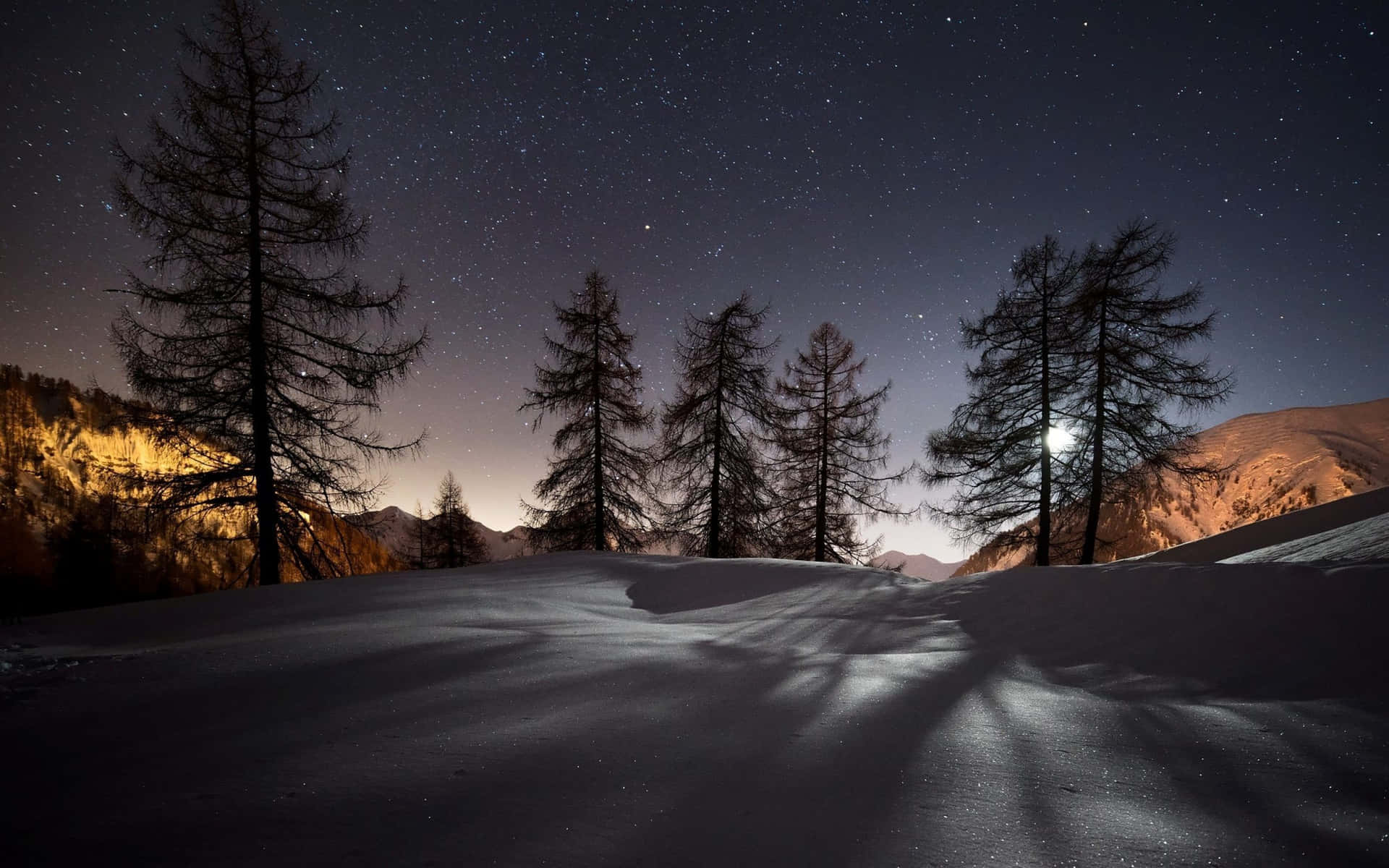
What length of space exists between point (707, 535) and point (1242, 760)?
42.6 feet

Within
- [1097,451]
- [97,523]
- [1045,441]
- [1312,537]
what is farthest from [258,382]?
[97,523]

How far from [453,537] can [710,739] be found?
83.0 feet

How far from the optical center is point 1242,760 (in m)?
1.79

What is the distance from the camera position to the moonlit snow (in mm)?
1271

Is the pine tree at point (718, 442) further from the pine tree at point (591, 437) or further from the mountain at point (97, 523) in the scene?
the mountain at point (97, 523)

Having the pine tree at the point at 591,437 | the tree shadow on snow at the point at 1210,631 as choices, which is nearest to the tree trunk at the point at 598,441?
the pine tree at the point at 591,437

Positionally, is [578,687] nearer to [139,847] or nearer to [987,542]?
[139,847]

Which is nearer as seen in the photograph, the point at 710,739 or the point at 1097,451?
the point at 710,739

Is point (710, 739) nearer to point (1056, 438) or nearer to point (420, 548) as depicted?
point (1056, 438)

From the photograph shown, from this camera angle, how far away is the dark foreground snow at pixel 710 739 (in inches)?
50.0

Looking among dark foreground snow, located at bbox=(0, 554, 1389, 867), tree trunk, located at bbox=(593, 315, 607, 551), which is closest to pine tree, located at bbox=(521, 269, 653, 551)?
tree trunk, located at bbox=(593, 315, 607, 551)

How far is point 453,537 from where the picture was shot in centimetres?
2392

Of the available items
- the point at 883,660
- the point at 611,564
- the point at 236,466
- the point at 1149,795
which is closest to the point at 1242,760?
the point at 1149,795

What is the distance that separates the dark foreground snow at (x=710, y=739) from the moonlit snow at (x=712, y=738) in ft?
0.04
